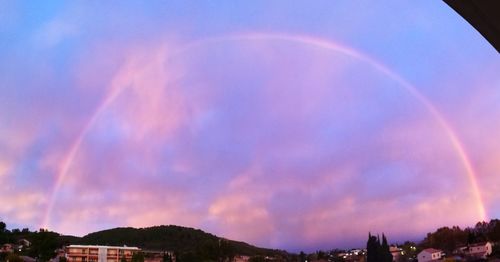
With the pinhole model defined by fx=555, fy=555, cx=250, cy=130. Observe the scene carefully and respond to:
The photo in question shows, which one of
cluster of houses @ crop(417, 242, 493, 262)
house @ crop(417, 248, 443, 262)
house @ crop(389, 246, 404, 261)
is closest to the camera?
cluster of houses @ crop(417, 242, 493, 262)

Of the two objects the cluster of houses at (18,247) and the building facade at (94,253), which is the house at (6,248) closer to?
the cluster of houses at (18,247)

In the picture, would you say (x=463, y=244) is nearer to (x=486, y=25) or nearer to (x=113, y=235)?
(x=113, y=235)

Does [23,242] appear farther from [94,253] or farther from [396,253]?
[396,253]

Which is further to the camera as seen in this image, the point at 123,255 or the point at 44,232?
the point at 123,255

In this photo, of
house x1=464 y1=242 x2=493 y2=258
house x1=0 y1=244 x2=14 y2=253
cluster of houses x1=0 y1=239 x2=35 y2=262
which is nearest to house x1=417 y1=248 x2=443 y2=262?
house x1=464 y1=242 x2=493 y2=258

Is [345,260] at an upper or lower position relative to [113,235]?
lower

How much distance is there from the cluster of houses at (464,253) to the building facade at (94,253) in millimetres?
61379

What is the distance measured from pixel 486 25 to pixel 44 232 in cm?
9757

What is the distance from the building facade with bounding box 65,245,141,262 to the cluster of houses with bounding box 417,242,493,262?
6138cm

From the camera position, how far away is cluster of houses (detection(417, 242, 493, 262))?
90.0 m

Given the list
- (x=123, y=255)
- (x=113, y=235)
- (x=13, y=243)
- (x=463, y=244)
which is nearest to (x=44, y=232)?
(x=13, y=243)

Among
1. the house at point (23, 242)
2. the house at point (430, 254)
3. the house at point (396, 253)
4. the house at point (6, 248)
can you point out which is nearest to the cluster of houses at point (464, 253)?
the house at point (430, 254)

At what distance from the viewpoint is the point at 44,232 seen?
93.4m

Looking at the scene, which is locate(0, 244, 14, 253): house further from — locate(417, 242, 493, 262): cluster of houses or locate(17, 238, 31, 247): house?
locate(417, 242, 493, 262): cluster of houses
